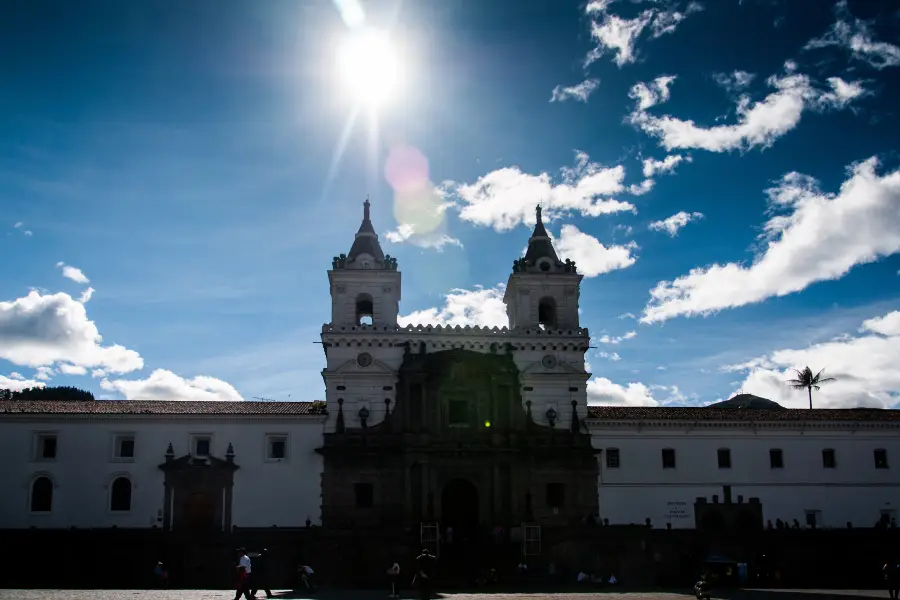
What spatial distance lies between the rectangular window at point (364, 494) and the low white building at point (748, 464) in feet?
41.3

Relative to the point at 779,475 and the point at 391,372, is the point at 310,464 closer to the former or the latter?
the point at 391,372

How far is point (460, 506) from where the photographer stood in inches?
1983

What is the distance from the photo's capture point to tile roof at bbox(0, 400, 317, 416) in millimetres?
49000

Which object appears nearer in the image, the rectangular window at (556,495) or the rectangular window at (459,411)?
the rectangular window at (556,495)

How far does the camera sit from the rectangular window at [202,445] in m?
49.2

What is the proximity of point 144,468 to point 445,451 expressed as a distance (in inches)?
623

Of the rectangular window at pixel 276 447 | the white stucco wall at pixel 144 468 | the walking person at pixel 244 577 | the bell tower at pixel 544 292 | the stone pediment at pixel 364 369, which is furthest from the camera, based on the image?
the bell tower at pixel 544 292

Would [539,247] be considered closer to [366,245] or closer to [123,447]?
[366,245]

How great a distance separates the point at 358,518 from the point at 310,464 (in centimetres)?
384

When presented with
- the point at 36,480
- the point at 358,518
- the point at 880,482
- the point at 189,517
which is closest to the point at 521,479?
the point at 358,518

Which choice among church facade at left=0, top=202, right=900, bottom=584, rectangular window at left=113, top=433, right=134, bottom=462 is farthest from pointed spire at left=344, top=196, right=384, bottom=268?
rectangular window at left=113, top=433, right=134, bottom=462

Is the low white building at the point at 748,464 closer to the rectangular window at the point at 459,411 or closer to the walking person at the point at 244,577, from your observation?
the rectangular window at the point at 459,411

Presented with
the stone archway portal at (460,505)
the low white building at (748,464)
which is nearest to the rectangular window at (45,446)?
the stone archway portal at (460,505)

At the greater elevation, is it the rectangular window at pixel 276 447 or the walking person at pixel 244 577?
the rectangular window at pixel 276 447
